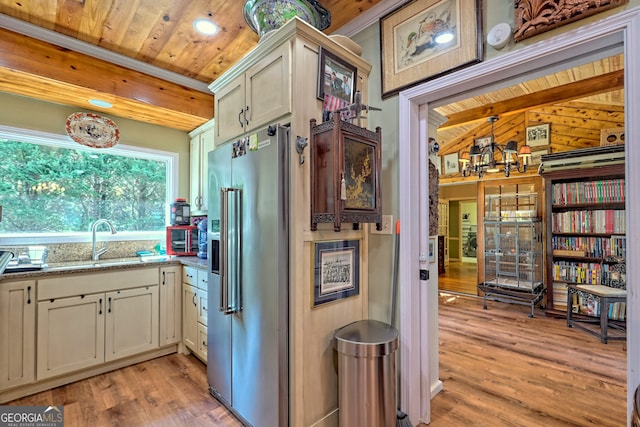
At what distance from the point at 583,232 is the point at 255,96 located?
4.91m

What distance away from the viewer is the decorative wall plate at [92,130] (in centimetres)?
294

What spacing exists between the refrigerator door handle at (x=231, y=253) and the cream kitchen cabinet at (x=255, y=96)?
1.68 feet

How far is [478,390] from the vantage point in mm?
2393

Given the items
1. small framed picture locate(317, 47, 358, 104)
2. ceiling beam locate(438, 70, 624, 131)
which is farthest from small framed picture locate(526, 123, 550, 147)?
small framed picture locate(317, 47, 358, 104)

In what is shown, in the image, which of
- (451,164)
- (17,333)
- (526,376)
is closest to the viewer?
(17,333)

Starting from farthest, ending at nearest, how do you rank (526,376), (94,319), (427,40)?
(526,376) < (94,319) < (427,40)

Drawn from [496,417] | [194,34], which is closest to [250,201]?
[194,34]

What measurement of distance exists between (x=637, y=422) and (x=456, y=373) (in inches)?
91.3

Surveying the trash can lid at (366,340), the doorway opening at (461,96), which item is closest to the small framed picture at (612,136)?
the doorway opening at (461,96)

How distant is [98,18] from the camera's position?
84.7 inches

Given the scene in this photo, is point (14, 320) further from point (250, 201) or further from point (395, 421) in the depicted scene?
point (395, 421)

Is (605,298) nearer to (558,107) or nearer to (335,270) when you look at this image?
(558,107)

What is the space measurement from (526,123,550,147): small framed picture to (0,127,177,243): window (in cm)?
577

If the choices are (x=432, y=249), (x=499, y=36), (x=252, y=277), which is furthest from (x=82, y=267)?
(x=499, y=36)
